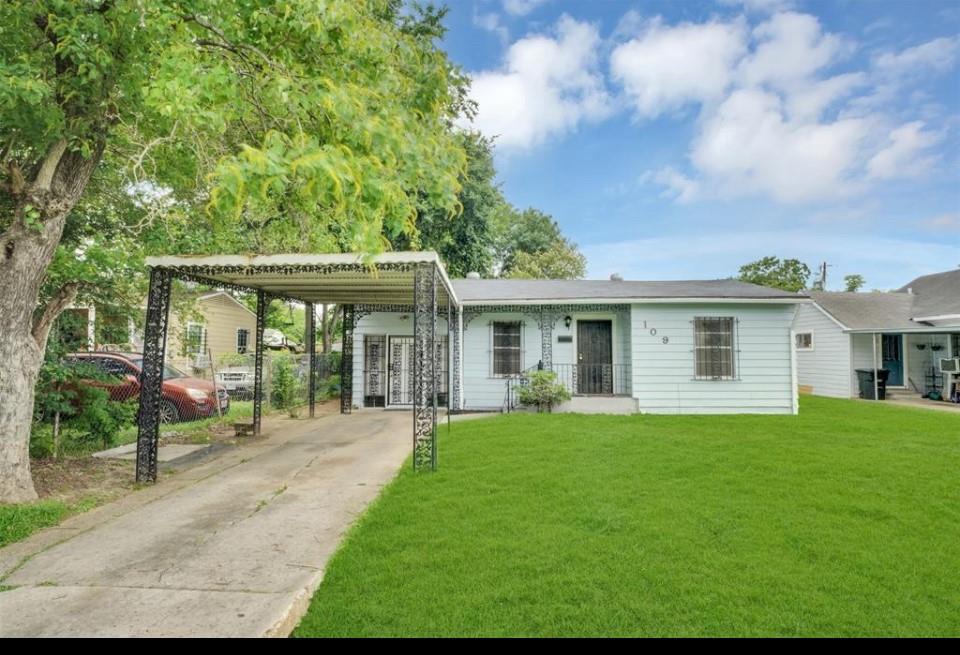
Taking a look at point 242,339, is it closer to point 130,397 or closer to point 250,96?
point 130,397

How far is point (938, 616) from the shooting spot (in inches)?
103

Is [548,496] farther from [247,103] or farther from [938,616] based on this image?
[247,103]

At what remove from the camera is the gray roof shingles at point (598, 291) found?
11.7m

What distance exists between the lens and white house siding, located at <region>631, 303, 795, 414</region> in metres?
11.8

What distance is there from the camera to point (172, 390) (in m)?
10.4

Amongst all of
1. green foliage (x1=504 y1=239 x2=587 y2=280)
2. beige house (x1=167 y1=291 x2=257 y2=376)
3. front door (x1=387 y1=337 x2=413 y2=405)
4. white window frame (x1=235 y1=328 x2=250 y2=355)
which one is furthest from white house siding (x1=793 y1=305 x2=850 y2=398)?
white window frame (x1=235 y1=328 x2=250 y2=355)

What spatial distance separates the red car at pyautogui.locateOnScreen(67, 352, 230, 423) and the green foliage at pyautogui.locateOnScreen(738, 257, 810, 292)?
28570mm

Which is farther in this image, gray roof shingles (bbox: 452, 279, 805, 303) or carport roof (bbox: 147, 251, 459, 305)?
gray roof shingles (bbox: 452, 279, 805, 303)

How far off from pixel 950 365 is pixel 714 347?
884 centimetres

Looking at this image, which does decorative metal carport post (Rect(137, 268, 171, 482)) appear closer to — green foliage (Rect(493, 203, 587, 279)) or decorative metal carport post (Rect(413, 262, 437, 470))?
decorative metal carport post (Rect(413, 262, 437, 470))

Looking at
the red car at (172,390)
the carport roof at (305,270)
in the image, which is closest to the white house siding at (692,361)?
the carport roof at (305,270)

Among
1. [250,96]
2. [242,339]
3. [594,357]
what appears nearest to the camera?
[250,96]

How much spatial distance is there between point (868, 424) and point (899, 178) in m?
12.1

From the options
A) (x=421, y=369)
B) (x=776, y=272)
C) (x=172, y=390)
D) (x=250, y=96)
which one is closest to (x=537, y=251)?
(x=776, y=272)
